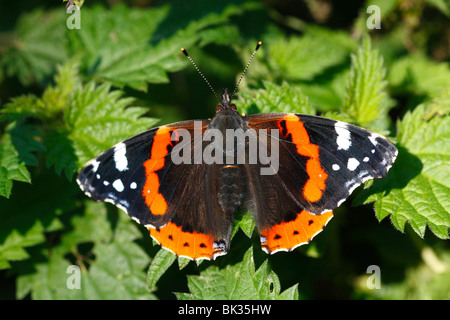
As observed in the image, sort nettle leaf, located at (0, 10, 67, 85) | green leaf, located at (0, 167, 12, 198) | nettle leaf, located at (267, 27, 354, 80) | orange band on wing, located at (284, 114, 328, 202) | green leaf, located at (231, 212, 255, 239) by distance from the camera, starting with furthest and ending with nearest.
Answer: nettle leaf, located at (0, 10, 67, 85) → nettle leaf, located at (267, 27, 354, 80) → green leaf, located at (0, 167, 12, 198) → green leaf, located at (231, 212, 255, 239) → orange band on wing, located at (284, 114, 328, 202)

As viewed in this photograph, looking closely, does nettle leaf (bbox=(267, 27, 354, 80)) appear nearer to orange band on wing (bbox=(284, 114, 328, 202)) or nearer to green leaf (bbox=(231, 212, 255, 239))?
orange band on wing (bbox=(284, 114, 328, 202))

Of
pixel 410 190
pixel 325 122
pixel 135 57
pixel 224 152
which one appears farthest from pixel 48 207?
pixel 410 190

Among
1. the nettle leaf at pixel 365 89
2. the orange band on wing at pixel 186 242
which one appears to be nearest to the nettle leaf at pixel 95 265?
the orange band on wing at pixel 186 242

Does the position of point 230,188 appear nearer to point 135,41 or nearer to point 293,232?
point 293,232

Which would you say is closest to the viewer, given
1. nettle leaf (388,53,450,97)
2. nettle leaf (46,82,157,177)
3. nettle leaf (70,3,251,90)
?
nettle leaf (46,82,157,177)

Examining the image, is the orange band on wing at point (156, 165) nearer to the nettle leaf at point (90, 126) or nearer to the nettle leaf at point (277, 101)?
the nettle leaf at point (90, 126)

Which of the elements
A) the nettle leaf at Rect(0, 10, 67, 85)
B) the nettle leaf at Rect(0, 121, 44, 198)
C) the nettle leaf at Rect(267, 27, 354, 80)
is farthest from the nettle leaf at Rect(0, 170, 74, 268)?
the nettle leaf at Rect(267, 27, 354, 80)

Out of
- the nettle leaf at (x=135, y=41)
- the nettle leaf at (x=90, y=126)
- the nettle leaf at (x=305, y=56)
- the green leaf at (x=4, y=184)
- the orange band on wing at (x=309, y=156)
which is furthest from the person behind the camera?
the nettle leaf at (x=305, y=56)
